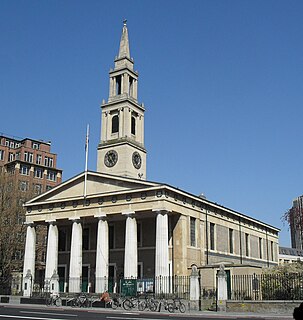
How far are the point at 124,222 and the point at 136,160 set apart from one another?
32.3 feet

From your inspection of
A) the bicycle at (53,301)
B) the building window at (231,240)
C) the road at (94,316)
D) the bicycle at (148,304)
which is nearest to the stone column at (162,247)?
the bicycle at (148,304)

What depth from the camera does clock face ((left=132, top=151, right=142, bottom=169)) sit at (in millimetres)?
59628

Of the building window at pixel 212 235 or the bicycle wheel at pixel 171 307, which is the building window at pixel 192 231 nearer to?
the building window at pixel 212 235

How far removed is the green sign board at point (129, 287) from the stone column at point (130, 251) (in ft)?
12.8

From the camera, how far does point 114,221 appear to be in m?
54.3

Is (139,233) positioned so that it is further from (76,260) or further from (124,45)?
(124,45)

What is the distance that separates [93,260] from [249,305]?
1105 inches

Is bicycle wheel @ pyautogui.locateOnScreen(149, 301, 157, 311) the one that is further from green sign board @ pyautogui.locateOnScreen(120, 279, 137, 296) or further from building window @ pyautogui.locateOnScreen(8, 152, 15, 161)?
building window @ pyautogui.locateOnScreen(8, 152, 15, 161)

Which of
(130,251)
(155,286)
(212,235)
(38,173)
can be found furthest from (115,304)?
(38,173)

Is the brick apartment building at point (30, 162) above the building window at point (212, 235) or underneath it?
above

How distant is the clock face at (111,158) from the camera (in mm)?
58938

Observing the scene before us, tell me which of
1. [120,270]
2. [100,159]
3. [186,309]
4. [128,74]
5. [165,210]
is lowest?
[186,309]

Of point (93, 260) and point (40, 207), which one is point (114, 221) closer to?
point (93, 260)

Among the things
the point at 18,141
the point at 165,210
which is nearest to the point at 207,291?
the point at 165,210
